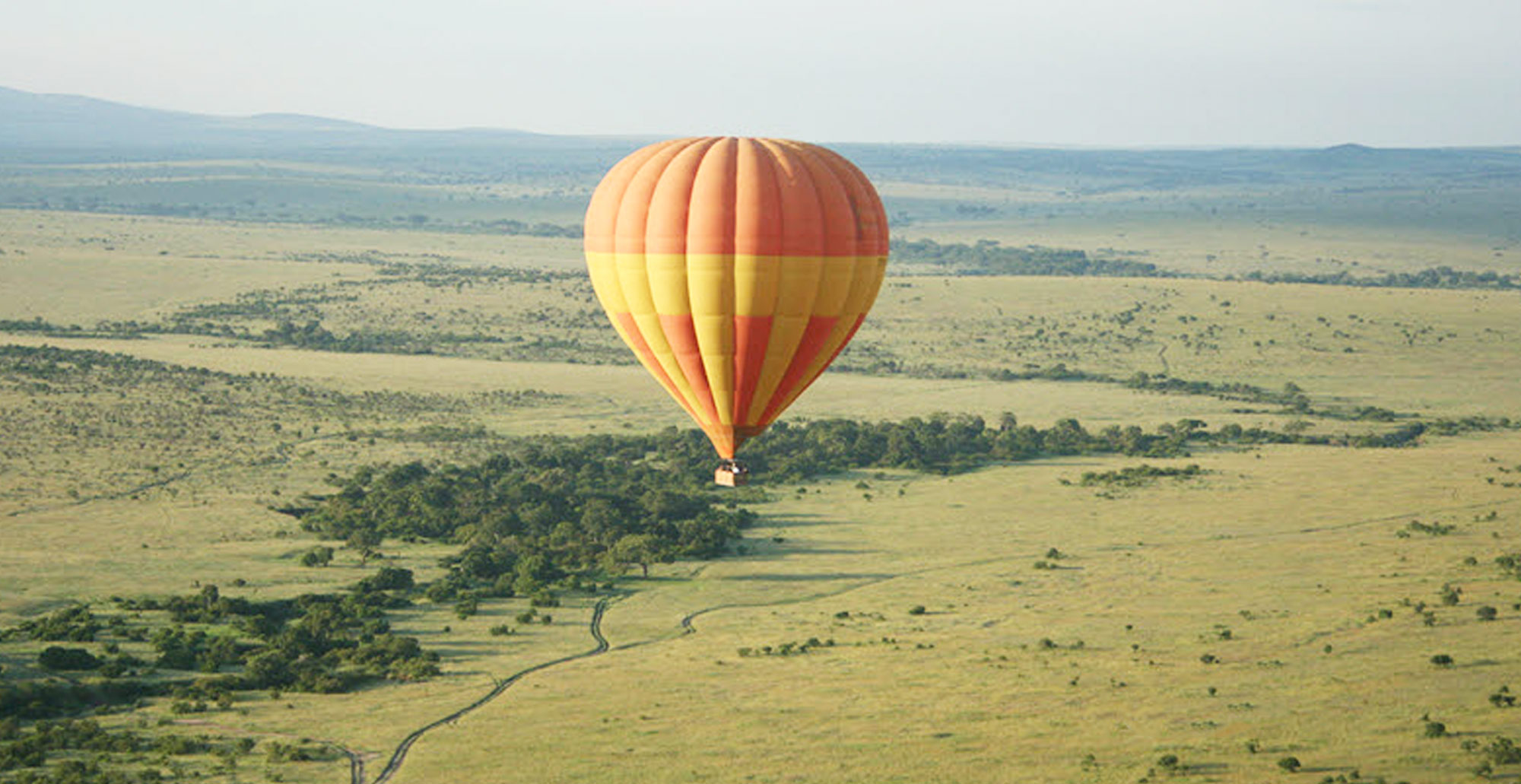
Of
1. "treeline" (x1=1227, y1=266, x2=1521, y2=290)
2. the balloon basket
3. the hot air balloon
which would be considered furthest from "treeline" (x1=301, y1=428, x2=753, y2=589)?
"treeline" (x1=1227, y1=266, x2=1521, y2=290)

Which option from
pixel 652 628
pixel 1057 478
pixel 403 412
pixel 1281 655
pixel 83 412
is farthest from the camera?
pixel 403 412

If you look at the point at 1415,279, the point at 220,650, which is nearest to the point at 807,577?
the point at 220,650

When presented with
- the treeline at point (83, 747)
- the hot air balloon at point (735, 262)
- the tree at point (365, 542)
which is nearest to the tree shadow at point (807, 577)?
the tree at point (365, 542)

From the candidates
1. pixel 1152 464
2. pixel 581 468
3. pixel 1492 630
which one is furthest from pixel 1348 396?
pixel 1492 630

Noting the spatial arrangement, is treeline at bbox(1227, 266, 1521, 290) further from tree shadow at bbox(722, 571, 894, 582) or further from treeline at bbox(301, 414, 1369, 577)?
tree shadow at bbox(722, 571, 894, 582)

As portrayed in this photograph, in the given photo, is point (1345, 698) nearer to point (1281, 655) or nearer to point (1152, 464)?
point (1281, 655)
